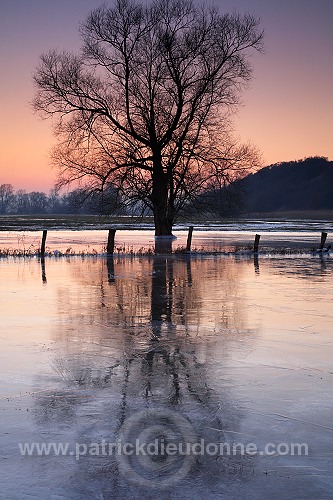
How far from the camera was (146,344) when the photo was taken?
1055cm

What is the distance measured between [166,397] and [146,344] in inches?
121

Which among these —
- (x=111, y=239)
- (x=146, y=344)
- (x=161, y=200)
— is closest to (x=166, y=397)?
(x=146, y=344)

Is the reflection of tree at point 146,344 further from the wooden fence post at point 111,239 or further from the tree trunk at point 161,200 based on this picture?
the tree trunk at point 161,200

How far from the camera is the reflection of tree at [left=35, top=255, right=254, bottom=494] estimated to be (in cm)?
718

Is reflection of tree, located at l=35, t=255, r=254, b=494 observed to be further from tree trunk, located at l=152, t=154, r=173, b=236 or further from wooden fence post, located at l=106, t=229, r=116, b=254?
tree trunk, located at l=152, t=154, r=173, b=236

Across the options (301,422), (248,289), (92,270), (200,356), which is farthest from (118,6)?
(301,422)

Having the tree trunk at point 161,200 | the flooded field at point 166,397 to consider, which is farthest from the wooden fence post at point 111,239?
the flooded field at point 166,397

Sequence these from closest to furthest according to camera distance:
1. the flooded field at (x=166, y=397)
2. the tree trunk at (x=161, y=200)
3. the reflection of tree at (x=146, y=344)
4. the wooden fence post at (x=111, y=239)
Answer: the flooded field at (x=166, y=397) → the reflection of tree at (x=146, y=344) → the wooden fence post at (x=111, y=239) → the tree trunk at (x=161, y=200)

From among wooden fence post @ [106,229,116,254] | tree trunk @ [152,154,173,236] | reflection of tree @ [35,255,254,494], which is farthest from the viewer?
tree trunk @ [152,154,173,236]

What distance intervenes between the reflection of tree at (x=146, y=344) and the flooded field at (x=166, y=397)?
0.03 meters

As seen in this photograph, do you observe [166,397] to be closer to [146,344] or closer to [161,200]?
[146,344]

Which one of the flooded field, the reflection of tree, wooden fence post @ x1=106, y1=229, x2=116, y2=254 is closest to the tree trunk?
wooden fence post @ x1=106, y1=229, x2=116, y2=254

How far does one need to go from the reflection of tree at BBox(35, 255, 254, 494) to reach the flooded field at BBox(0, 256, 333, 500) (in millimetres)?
27

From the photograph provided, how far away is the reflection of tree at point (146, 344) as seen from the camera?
23.6 feet
